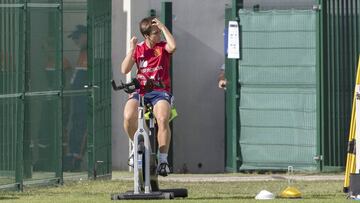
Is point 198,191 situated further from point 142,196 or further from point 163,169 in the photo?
point 142,196

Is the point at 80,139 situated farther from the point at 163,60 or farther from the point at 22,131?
the point at 163,60

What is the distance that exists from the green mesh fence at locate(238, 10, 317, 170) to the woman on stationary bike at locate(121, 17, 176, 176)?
6.19 meters

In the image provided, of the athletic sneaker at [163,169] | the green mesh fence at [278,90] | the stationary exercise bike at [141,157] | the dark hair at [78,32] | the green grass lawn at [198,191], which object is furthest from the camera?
the green mesh fence at [278,90]

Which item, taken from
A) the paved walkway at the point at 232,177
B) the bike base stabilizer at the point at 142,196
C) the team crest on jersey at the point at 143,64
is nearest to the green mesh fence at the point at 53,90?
the paved walkway at the point at 232,177

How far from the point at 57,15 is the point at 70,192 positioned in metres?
2.83

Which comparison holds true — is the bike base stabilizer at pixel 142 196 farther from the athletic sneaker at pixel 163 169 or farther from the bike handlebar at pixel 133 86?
the bike handlebar at pixel 133 86

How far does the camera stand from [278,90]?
62.7 feet

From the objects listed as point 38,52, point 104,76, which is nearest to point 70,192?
point 38,52

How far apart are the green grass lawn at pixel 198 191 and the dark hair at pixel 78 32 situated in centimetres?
199


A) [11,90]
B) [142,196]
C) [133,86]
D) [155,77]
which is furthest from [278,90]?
[142,196]

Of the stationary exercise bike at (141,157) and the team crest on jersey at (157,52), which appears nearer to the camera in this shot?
the stationary exercise bike at (141,157)

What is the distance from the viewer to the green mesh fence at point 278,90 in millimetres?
18938

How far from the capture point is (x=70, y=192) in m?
14.5

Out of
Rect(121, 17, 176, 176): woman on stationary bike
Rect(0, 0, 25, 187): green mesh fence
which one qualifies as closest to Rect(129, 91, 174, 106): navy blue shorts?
Rect(121, 17, 176, 176): woman on stationary bike
